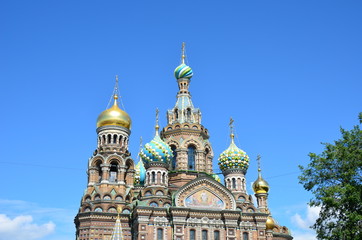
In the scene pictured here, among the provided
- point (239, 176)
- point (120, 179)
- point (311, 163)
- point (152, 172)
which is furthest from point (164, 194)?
point (311, 163)

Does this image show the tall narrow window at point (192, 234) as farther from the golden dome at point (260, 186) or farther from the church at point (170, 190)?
the golden dome at point (260, 186)

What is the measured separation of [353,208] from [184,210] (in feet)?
39.9

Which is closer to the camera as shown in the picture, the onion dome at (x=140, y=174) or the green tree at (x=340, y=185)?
the green tree at (x=340, y=185)

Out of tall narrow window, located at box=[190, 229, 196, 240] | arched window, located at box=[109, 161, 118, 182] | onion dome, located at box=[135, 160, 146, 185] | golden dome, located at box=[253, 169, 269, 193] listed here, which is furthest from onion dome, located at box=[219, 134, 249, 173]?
arched window, located at box=[109, 161, 118, 182]

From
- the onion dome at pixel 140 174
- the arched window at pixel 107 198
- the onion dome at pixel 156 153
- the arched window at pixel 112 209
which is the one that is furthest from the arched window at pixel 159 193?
the onion dome at pixel 140 174

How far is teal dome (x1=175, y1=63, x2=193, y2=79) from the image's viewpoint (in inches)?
1425

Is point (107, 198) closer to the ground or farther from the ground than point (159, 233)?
farther from the ground

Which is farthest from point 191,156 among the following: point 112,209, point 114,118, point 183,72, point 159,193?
point 112,209

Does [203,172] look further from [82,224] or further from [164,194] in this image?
[82,224]

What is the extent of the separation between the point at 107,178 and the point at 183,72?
1073cm

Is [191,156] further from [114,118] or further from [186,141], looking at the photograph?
[114,118]

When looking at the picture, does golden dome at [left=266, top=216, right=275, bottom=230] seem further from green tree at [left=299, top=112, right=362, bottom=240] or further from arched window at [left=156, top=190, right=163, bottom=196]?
green tree at [left=299, top=112, right=362, bottom=240]

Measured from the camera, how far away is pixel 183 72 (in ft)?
119

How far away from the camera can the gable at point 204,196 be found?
28.1 metres
